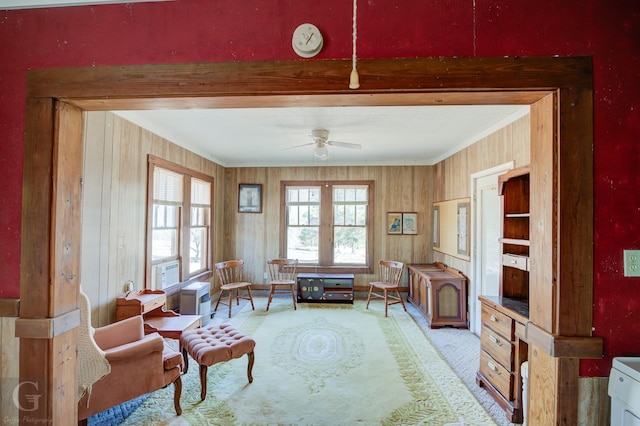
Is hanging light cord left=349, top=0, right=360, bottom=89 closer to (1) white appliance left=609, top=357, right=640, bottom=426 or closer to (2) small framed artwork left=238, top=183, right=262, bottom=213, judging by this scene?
(1) white appliance left=609, top=357, right=640, bottom=426

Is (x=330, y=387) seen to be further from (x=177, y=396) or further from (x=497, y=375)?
(x=497, y=375)

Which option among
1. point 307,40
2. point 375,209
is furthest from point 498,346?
point 375,209

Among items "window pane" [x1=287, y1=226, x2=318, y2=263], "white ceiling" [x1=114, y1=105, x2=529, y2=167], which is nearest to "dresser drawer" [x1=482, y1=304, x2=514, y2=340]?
"white ceiling" [x1=114, y1=105, x2=529, y2=167]

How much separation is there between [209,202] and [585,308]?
5316 millimetres

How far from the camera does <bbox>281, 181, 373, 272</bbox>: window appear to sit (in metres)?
6.07

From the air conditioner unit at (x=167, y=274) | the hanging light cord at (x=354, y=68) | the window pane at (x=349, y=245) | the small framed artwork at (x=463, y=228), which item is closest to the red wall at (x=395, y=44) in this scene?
the hanging light cord at (x=354, y=68)

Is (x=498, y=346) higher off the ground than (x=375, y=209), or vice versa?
(x=375, y=209)

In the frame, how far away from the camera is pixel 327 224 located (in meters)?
6.07

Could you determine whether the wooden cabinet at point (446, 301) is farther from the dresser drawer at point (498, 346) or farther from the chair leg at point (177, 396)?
the chair leg at point (177, 396)

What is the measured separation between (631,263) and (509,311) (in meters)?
1.07

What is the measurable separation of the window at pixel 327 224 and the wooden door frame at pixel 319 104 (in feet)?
14.7

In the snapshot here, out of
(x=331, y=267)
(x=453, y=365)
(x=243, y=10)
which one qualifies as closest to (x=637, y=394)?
(x=453, y=365)

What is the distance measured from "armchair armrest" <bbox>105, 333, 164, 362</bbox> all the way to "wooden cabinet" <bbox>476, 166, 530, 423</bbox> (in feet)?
8.54

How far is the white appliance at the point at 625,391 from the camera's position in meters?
1.23
